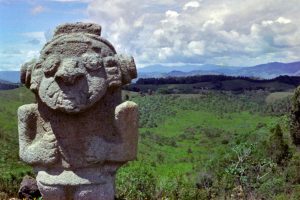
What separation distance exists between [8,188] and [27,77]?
12.1 meters

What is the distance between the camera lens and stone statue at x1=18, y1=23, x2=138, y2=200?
263 inches

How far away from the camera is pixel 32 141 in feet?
23.1

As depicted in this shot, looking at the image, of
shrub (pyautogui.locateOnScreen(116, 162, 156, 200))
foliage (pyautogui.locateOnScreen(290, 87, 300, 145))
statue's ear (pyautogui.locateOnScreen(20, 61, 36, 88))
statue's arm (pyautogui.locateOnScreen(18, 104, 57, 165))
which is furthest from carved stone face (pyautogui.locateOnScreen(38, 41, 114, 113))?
foliage (pyautogui.locateOnScreen(290, 87, 300, 145))

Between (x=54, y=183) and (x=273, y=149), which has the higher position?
(x=54, y=183)

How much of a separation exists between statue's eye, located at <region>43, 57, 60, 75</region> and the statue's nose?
8 cm

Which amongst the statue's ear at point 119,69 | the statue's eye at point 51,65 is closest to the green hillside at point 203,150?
the statue's ear at point 119,69

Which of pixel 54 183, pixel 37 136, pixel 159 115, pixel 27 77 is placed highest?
pixel 27 77

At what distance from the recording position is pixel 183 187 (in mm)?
18672

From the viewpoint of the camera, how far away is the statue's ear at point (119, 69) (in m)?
6.79

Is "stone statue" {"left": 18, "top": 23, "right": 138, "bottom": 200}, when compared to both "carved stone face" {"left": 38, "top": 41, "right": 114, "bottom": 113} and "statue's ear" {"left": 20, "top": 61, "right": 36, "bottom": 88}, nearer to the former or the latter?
"carved stone face" {"left": 38, "top": 41, "right": 114, "bottom": 113}

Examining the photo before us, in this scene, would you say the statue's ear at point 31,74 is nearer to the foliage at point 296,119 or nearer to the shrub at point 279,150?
the foliage at point 296,119

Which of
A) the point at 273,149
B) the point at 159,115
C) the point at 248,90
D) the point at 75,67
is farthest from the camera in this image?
the point at 248,90

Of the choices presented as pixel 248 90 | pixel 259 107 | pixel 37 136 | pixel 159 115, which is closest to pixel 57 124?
pixel 37 136

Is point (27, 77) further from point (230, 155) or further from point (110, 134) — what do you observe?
point (230, 155)
